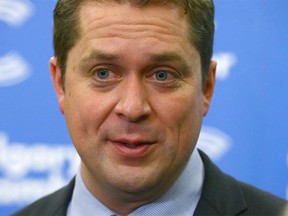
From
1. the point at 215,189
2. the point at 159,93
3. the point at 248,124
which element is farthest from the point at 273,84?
the point at 159,93

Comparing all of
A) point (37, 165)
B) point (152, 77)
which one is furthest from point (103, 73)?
point (37, 165)

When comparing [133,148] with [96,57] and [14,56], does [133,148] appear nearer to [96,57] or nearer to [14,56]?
[96,57]

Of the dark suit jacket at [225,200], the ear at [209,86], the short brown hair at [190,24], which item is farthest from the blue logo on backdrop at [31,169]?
the ear at [209,86]

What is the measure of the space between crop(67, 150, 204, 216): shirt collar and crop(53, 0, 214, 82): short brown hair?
337 millimetres

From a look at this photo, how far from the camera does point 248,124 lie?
10.5 ft

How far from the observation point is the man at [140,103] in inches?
83.1

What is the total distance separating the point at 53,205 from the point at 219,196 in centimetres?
63

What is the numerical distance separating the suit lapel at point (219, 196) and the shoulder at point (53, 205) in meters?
0.52

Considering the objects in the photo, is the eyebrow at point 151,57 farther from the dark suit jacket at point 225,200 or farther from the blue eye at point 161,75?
the dark suit jacket at point 225,200

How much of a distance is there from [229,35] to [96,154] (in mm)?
1306

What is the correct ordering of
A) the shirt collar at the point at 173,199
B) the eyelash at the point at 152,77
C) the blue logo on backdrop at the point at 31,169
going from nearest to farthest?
the eyelash at the point at 152,77 < the shirt collar at the point at 173,199 < the blue logo on backdrop at the point at 31,169

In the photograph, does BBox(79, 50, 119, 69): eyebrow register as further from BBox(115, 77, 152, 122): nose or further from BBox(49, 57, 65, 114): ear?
BBox(49, 57, 65, 114): ear

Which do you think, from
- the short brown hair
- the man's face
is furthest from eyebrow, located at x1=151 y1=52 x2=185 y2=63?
the short brown hair

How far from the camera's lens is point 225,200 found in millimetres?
2330
